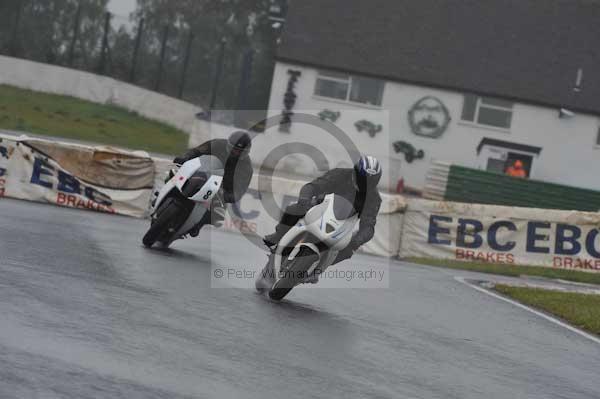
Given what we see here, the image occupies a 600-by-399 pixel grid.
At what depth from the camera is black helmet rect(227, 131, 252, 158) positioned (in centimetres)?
1370

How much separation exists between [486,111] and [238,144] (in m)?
37.0

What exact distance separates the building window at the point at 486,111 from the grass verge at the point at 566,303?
103ft

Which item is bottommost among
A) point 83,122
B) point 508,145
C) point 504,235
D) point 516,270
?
point 516,270

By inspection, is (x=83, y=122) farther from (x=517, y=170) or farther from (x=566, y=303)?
(x=566, y=303)

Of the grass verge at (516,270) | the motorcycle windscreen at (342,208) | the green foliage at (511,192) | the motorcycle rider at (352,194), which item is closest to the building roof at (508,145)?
the green foliage at (511,192)

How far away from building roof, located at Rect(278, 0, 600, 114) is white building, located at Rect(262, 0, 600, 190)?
44 mm

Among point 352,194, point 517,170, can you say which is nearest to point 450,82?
point 517,170

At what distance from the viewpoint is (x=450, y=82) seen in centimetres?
4944

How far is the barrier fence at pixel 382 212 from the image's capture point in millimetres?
20297

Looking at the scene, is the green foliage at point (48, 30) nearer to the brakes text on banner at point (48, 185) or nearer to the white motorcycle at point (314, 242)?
the brakes text on banner at point (48, 185)

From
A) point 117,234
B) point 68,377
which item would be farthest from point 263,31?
point 68,377

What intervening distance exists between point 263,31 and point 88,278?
62.9m

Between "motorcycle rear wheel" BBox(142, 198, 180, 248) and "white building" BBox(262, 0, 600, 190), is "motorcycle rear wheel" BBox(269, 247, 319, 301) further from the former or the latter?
"white building" BBox(262, 0, 600, 190)

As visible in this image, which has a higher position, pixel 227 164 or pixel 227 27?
pixel 227 27
